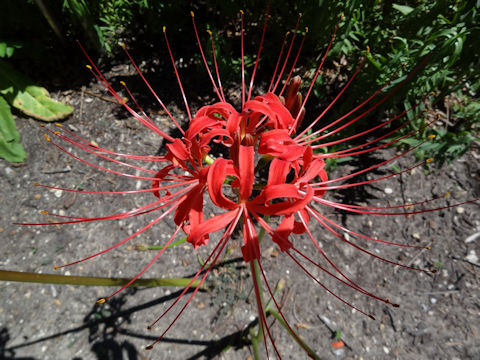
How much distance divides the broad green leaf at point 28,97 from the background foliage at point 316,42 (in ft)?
0.70

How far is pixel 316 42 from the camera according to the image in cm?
248

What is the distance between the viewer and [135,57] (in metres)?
2.74

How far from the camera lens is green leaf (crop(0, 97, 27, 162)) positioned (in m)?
2.21

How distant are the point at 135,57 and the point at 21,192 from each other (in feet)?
4.90

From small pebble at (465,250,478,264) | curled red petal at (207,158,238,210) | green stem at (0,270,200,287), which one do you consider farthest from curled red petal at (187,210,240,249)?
small pebble at (465,250,478,264)

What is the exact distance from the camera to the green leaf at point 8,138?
2.21 m

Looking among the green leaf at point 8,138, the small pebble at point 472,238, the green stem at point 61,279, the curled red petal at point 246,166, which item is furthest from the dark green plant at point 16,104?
the small pebble at point 472,238

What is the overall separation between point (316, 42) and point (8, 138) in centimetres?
255

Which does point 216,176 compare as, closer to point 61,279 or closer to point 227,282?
point 61,279

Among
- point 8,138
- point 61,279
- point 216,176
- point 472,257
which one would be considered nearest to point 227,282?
point 61,279

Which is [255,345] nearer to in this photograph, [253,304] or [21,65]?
[253,304]

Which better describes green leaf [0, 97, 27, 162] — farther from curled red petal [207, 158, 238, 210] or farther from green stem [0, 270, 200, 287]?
curled red petal [207, 158, 238, 210]

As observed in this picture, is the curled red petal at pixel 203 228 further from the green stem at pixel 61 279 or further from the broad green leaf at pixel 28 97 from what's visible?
the broad green leaf at pixel 28 97

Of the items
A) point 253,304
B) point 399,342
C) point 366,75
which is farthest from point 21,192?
point 399,342
